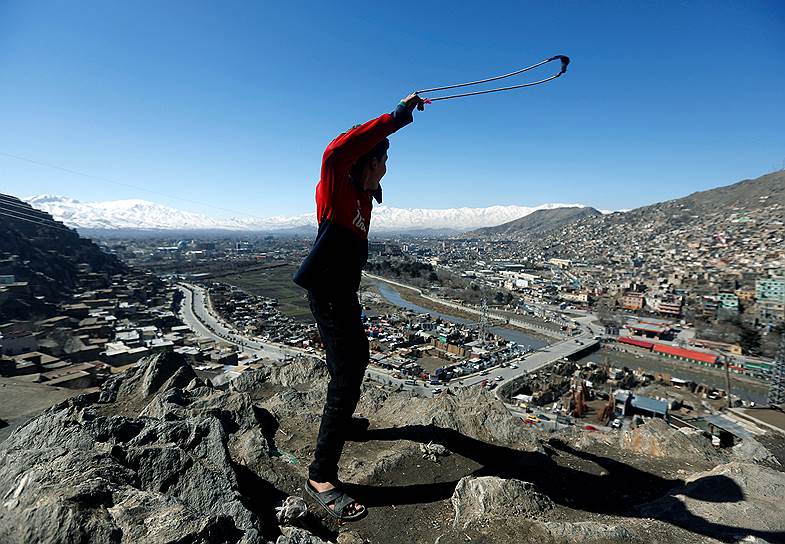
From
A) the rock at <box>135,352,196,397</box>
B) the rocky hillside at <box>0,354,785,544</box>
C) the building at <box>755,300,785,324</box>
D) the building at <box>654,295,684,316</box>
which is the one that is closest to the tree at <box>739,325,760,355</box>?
the building at <box>755,300,785,324</box>

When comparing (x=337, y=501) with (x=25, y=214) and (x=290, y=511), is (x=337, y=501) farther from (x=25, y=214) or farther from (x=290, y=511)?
(x=25, y=214)

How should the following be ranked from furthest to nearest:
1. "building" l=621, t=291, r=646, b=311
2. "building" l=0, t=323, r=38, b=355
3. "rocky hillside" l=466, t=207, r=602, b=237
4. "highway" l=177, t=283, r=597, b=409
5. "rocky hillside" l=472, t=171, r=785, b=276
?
"rocky hillside" l=466, t=207, r=602, b=237 < "rocky hillside" l=472, t=171, r=785, b=276 < "building" l=621, t=291, r=646, b=311 < "highway" l=177, t=283, r=597, b=409 < "building" l=0, t=323, r=38, b=355

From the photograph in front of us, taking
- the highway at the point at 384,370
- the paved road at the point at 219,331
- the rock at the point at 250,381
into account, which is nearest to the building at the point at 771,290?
the highway at the point at 384,370

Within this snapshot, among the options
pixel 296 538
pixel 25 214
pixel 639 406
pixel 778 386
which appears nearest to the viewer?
pixel 296 538

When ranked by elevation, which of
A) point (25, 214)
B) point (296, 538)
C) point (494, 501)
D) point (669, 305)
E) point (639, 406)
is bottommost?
point (639, 406)

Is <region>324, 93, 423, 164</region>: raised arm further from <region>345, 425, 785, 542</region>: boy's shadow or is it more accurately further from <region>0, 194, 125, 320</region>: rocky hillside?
<region>0, 194, 125, 320</region>: rocky hillside

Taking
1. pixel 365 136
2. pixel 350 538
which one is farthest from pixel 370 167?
pixel 350 538

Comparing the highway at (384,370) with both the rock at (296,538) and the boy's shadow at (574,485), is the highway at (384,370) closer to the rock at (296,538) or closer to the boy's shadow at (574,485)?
the boy's shadow at (574,485)

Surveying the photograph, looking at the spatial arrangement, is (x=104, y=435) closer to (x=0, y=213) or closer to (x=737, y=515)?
(x=737, y=515)
